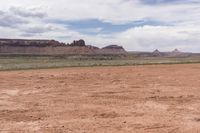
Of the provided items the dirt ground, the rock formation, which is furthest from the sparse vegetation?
the rock formation

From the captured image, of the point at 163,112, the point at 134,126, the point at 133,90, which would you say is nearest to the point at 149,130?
the point at 134,126

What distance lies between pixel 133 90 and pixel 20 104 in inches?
208

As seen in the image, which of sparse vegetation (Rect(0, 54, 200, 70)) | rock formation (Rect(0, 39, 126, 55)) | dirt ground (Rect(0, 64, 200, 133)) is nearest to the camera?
dirt ground (Rect(0, 64, 200, 133))

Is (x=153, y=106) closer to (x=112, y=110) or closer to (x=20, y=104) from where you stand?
(x=112, y=110)

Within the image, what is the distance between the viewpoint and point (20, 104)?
13.5m

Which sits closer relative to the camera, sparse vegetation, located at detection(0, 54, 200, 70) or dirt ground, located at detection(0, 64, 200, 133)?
dirt ground, located at detection(0, 64, 200, 133)

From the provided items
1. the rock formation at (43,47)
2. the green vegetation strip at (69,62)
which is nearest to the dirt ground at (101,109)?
the green vegetation strip at (69,62)

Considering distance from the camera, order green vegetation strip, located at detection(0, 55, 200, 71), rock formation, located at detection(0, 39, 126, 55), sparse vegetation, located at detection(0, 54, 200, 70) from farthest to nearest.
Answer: rock formation, located at detection(0, 39, 126, 55), sparse vegetation, located at detection(0, 54, 200, 70), green vegetation strip, located at detection(0, 55, 200, 71)

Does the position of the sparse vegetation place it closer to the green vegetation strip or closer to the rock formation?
the green vegetation strip

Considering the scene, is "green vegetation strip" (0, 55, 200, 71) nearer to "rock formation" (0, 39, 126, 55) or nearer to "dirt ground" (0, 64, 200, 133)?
"dirt ground" (0, 64, 200, 133)

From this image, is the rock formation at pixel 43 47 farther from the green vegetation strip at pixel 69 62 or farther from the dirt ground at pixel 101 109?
the dirt ground at pixel 101 109

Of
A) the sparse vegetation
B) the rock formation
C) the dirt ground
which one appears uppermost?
the rock formation

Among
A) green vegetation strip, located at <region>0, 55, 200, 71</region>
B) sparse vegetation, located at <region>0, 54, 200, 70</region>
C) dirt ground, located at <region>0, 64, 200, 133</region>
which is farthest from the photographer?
sparse vegetation, located at <region>0, 54, 200, 70</region>

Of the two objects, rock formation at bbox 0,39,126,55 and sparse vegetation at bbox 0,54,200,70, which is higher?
rock formation at bbox 0,39,126,55
